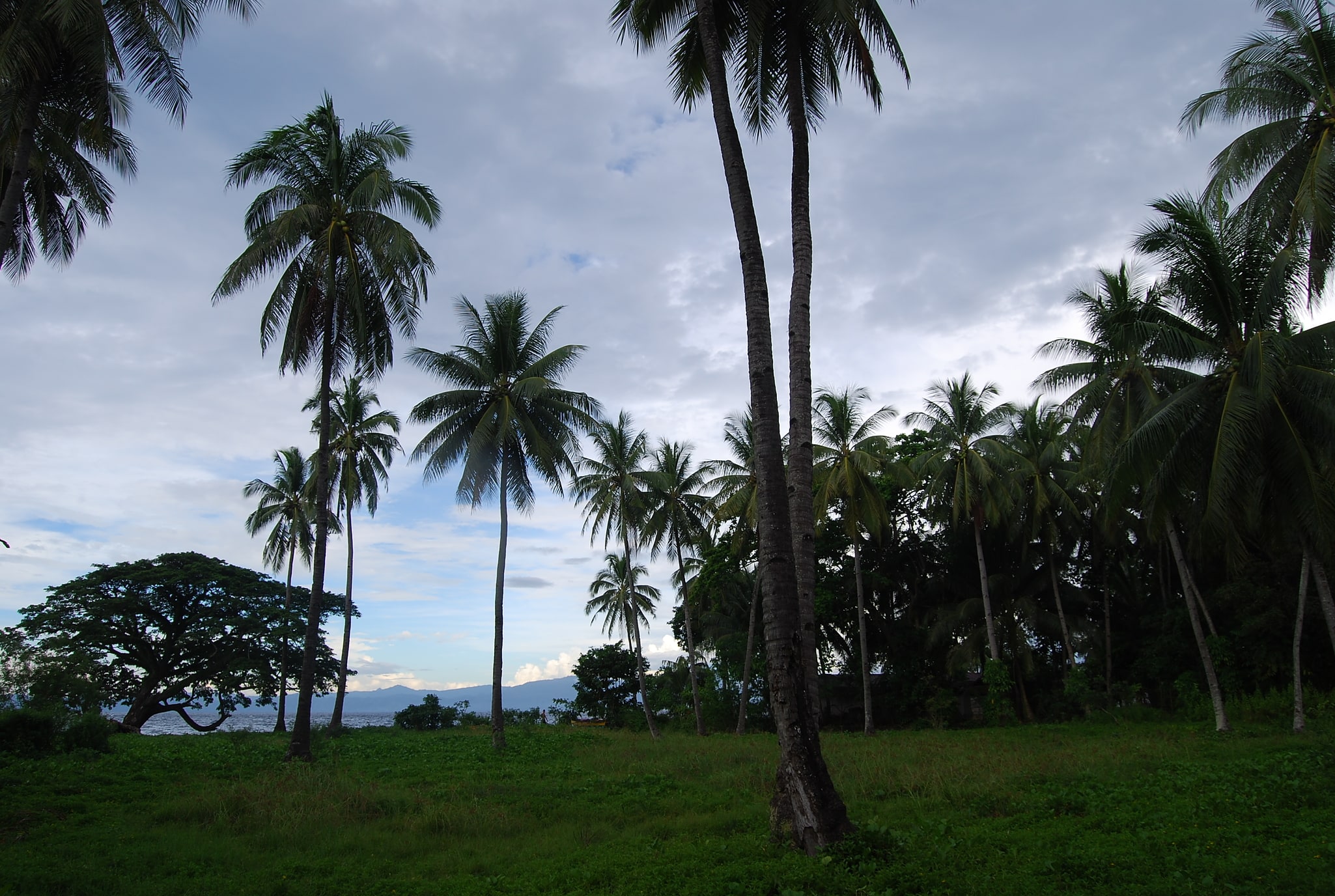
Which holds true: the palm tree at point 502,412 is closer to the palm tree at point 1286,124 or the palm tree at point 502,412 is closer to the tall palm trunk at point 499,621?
the tall palm trunk at point 499,621

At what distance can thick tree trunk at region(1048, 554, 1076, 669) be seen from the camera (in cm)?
2819

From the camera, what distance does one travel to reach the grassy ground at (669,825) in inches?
278

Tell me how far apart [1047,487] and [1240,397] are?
15.3 m

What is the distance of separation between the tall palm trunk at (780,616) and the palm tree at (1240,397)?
995 centimetres

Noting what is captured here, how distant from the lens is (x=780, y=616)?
302 inches

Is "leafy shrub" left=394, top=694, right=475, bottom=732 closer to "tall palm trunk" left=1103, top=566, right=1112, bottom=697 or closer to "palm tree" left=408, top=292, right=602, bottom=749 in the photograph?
"palm tree" left=408, top=292, right=602, bottom=749

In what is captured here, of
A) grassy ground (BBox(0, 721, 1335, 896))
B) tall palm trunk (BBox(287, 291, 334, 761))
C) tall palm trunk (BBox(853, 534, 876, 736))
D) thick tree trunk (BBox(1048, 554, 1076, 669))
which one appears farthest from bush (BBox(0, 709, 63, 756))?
thick tree trunk (BBox(1048, 554, 1076, 669))

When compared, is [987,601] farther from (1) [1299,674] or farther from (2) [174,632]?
(2) [174,632]

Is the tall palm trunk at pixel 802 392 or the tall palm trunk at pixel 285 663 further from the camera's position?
the tall palm trunk at pixel 285 663

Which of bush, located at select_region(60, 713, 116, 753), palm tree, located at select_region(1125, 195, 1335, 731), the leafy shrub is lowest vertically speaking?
the leafy shrub

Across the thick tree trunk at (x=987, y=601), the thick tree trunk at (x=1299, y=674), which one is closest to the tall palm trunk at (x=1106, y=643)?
the thick tree trunk at (x=987, y=601)

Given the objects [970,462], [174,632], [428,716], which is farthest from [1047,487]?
[174,632]

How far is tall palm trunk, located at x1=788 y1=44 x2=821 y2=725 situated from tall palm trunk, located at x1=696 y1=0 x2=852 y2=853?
0.22m

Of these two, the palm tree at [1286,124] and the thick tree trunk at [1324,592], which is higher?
the palm tree at [1286,124]
